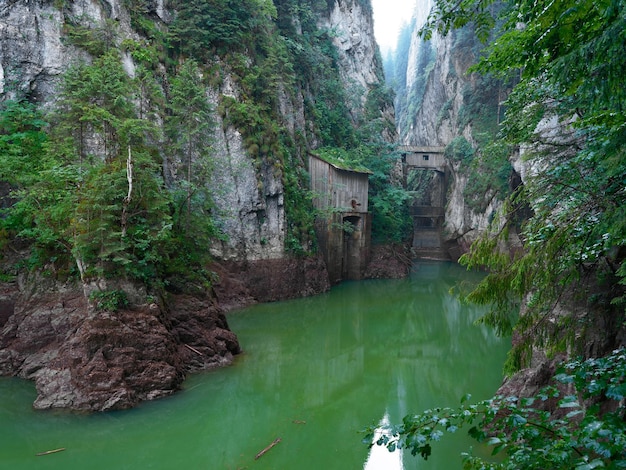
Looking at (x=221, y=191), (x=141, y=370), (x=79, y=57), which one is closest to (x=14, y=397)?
(x=141, y=370)

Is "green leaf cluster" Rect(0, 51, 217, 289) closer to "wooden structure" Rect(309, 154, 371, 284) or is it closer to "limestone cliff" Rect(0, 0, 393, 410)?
"limestone cliff" Rect(0, 0, 393, 410)

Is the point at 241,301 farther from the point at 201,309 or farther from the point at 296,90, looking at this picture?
the point at 296,90

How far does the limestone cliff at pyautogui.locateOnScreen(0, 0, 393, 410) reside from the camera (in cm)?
786

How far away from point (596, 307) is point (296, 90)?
63.9ft

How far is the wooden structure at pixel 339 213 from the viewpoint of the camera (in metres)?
20.7

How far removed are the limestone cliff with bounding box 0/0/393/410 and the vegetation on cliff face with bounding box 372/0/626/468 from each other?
5.97 meters

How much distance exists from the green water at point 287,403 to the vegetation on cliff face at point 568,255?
2.95 meters

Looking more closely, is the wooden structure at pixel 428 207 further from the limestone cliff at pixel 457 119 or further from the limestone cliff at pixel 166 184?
the limestone cliff at pixel 166 184

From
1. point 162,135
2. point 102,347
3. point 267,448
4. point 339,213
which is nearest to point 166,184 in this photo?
point 162,135

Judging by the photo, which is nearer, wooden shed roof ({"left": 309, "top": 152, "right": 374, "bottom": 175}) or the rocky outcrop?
the rocky outcrop

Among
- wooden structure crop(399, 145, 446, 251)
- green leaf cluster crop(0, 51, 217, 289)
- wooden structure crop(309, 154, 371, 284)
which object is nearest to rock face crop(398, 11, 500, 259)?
wooden structure crop(399, 145, 446, 251)

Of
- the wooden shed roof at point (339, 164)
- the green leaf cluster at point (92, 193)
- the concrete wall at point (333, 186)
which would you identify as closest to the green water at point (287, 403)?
the green leaf cluster at point (92, 193)

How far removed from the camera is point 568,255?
4.40 m

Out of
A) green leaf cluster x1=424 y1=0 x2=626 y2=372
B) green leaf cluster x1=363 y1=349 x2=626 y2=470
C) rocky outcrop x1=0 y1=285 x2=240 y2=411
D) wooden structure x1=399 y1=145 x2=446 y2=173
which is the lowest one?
rocky outcrop x1=0 y1=285 x2=240 y2=411
